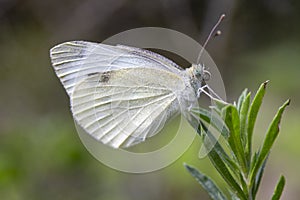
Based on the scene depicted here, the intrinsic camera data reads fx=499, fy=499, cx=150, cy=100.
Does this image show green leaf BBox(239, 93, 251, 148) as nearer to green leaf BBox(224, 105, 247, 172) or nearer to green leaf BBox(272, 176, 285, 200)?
green leaf BBox(224, 105, 247, 172)

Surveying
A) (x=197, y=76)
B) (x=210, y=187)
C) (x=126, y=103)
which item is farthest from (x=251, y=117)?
(x=126, y=103)

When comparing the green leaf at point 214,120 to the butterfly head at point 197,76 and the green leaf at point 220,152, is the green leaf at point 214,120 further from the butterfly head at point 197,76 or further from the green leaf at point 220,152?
the butterfly head at point 197,76

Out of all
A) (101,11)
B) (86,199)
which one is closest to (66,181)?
(86,199)

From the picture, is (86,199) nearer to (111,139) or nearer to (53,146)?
(53,146)

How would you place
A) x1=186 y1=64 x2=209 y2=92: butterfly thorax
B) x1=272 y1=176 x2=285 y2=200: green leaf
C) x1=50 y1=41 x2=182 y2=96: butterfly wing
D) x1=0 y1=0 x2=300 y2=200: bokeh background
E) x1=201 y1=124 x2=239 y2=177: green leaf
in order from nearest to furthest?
1. x1=272 y1=176 x2=285 y2=200: green leaf
2. x1=201 y1=124 x2=239 y2=177: green leaf
3. x1=186 y1=64 x2=209 y2=92: butterfly thorax
4. x1=50 y1=41 x2=182 y2=96: butterfly wing
5. x1=0 y1=0 x2=300 y2=200: bokeh background

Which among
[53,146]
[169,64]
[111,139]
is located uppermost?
[169,64]

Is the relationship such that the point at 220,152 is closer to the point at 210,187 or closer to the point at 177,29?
the point at 210,187

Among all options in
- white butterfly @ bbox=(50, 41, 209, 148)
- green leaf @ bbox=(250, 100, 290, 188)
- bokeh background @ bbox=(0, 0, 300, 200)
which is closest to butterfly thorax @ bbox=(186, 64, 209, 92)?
white butterfly @ bbox=(50, 41, 209, 148)
